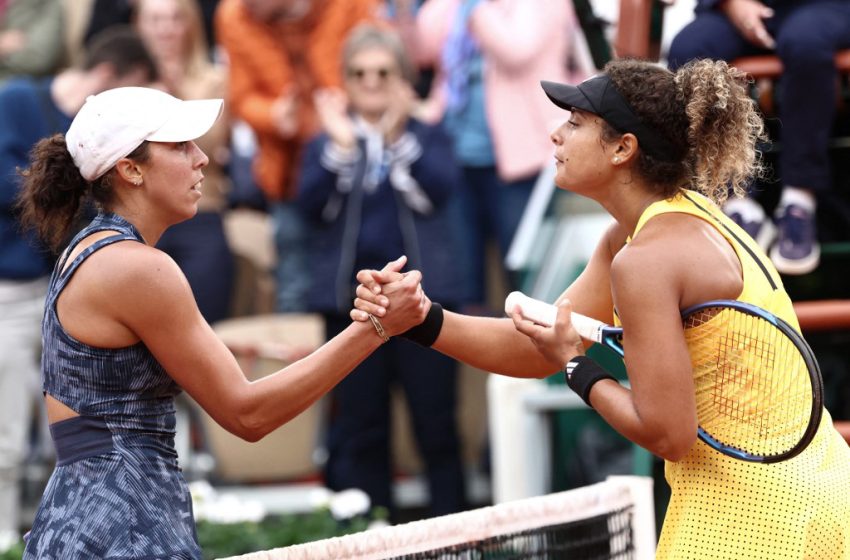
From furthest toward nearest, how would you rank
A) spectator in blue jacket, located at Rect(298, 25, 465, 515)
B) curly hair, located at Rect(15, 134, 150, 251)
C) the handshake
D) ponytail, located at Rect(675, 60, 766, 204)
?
spectator in blue jacket, located at Rect(298, 25, 465, 515) < the handshake < curly hair, located at Rect(15, 134, 150, 251) < ponytail, located at Rect(675, 60, 766, 204)

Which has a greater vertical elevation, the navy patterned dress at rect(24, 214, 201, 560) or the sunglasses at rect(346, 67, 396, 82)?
the sunglasses at rect(346, 67, 396, 82)

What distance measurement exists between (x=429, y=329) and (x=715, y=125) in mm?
1032

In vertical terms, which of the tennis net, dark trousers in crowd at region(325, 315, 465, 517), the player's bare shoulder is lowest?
dark trousers in crowd at region(325, 315, 465, 517)

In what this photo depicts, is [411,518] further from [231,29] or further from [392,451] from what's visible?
[231,29]

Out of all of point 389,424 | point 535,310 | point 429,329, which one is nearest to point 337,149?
point 389,424

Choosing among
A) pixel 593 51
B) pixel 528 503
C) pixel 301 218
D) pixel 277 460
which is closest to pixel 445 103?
pixel 301 218

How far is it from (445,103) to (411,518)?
2.14 meters

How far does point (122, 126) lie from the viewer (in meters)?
3.68

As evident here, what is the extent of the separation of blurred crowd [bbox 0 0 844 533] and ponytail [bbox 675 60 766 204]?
347 cm

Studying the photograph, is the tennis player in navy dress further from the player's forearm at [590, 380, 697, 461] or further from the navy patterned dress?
the player's forearm at [590, 380, 697, 461]

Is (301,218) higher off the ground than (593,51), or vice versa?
(593,51)

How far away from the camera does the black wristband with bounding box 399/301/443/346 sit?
4230 millimetres

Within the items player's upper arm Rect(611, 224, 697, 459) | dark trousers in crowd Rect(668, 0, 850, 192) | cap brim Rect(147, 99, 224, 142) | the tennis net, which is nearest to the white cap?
cap brim Rect(147, 99, 224, 142)

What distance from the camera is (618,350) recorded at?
3605mm
